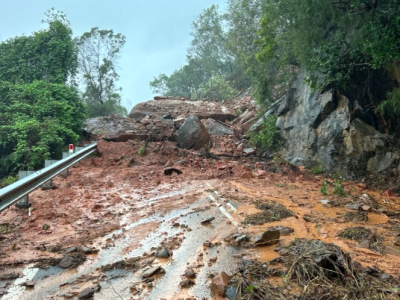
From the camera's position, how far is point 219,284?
108 inches

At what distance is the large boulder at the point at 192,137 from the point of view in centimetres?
1469

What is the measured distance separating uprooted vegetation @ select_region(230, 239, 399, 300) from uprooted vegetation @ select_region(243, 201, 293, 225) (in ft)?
4.78

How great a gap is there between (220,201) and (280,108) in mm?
9704

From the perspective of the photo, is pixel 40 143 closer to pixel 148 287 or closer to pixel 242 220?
pixel 242 220

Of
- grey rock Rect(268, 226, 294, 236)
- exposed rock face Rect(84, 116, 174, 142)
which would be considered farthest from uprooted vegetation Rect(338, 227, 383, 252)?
exposed rock face Rect(84, 116, 174, 142)

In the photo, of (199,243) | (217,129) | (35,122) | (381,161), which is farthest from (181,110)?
(199,243)

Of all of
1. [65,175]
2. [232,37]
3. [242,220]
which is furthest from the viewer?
[232,37]

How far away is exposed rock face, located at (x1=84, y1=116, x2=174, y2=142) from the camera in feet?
52.7

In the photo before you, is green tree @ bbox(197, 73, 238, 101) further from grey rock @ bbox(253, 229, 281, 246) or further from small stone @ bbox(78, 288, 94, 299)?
small stone @ bbox(78, 288, 94, 299)

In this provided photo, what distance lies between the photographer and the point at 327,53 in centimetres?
949

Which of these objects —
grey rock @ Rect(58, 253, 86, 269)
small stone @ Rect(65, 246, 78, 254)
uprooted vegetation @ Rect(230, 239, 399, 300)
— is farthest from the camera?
small stone @ Rect(65, 246, 78, 254)

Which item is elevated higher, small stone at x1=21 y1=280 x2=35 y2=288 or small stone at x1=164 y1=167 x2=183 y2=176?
small stone at x1=21 y1=280 x2=35 y2=288

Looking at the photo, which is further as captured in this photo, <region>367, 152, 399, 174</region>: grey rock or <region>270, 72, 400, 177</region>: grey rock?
<region>270, 72, 400, 177</region>: grey rock

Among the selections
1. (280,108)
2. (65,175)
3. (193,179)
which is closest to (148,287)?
(193,179)
